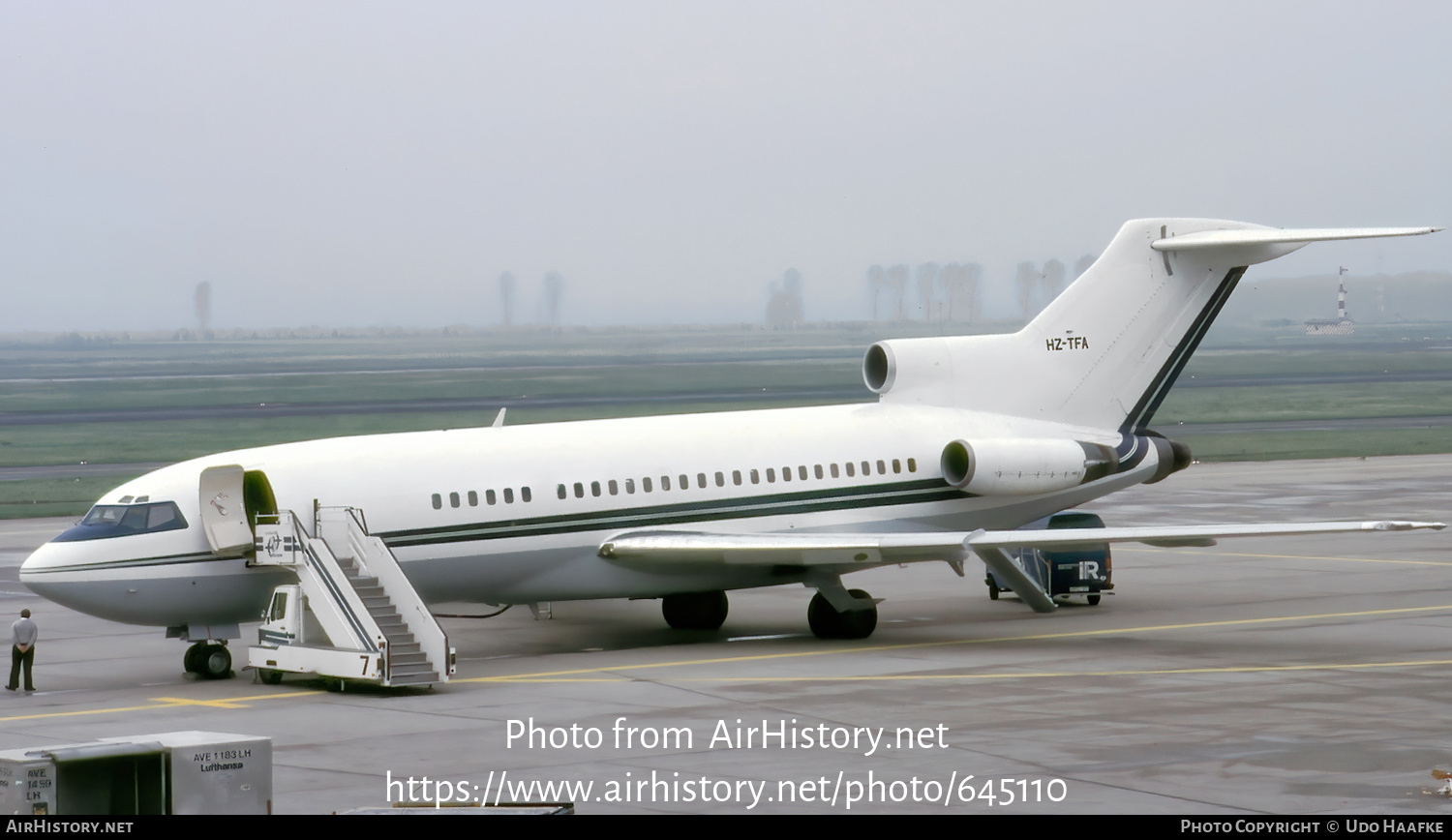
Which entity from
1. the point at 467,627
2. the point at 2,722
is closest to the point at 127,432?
the point at 467,627

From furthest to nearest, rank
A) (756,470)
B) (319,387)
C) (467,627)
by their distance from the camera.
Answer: (319,387) → (467,627) → (756,470)

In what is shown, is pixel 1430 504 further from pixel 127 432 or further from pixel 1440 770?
pixel 127 432

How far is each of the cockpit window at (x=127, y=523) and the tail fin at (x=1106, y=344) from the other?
12882 millimetres

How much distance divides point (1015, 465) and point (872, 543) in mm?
4112

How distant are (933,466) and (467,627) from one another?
907 cm

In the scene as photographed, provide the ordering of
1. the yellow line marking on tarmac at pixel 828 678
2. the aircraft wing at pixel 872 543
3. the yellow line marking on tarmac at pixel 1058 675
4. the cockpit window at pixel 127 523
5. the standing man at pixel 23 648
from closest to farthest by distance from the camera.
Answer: the yellow line marking on tarmac at pixel 828 678, the yellow line marking on tarmac at pixel 1058 675, the standing man at pixel 23 648, the cockpit window at pixel 127 523, the aircraft wing at pixel 872 543

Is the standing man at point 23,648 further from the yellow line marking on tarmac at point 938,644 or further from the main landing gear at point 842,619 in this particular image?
the main landing gear at point 842,619

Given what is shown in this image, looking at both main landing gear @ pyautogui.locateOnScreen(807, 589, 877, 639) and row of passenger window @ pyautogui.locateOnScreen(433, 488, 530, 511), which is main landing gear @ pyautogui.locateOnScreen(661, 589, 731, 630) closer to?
main landing gear @ pyautogui.locateOnScreen(807, 589, 877, 639)

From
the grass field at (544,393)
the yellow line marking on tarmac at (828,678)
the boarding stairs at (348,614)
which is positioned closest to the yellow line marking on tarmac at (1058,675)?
the yellow line marking on tarmac at (828,678)

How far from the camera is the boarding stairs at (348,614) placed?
81.1 feet

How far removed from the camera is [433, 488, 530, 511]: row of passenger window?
27.6 m

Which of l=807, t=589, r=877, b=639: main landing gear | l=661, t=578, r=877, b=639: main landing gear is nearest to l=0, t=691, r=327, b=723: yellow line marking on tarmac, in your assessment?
l=661, t=578, r=877, b=639: main landing gear

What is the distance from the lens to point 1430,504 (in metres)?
51.2

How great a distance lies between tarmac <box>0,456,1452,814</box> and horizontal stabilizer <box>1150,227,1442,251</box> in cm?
677
